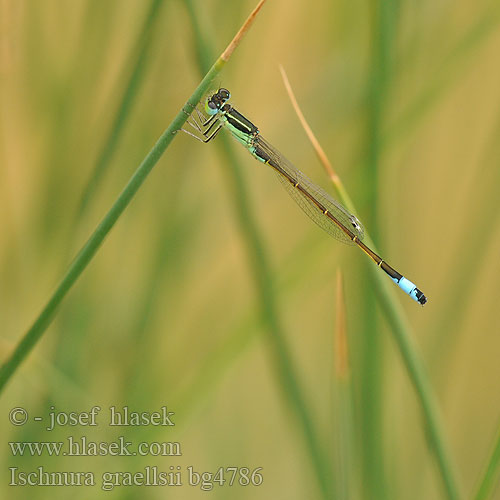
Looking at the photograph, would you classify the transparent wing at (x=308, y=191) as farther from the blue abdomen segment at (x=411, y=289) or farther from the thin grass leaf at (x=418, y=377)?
the thin grass leaf at (x=418, y=377)

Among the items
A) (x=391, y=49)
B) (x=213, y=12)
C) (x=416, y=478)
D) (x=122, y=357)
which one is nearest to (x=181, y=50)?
(x=213, y=12)

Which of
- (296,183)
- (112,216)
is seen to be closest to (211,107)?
(296,183)

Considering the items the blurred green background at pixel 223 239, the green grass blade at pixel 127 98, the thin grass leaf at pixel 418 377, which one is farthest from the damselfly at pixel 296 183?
the thin grass leaf at pixel 418 377

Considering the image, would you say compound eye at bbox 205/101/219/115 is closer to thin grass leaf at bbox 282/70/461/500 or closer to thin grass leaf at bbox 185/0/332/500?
thin grass leaf at bbox 185/0/332/500

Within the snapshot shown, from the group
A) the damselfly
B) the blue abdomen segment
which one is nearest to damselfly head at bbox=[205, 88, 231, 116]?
the damselfly

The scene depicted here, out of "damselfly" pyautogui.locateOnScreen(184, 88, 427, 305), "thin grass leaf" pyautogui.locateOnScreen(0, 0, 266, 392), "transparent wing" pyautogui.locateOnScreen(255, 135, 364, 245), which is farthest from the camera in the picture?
"transparent wing" pyautogui.locateOnScreen(255, 135, 364, 245)

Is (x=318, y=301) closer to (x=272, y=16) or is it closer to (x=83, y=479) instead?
(x=272, y=16)

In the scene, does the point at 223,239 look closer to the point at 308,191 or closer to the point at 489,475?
the point at 308,191
